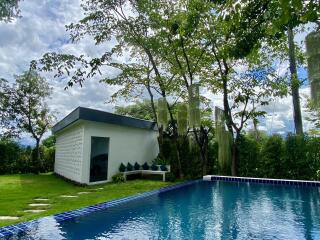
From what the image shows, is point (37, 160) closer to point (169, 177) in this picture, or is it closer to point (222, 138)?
point (169, 177)

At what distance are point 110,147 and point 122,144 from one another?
918 mm

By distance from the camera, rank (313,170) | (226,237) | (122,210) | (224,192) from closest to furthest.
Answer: (226,237)
(122,210)
(224,192)
(313,170)

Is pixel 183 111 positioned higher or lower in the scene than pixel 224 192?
higher

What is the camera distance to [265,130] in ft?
48.5

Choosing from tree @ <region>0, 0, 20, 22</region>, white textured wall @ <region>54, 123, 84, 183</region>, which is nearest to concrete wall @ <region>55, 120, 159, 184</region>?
white textured wall @ <region>54, 123, 84, 183</region>

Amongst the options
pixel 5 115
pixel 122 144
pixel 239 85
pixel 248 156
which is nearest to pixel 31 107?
pixel 5 115

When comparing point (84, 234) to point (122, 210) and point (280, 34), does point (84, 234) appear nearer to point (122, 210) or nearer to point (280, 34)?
point (122, 210)

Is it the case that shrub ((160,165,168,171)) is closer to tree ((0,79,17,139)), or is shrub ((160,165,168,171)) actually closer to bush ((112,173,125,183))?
bush ((112,173,125,183))

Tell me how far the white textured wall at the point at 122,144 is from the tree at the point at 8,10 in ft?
28.5

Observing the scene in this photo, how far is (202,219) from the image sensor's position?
20.5ft

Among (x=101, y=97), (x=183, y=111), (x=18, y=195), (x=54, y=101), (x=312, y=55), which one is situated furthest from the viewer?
(x=54, y=101)

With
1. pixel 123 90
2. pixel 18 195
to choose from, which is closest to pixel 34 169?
pixel 123 90

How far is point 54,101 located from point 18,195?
10537 mm

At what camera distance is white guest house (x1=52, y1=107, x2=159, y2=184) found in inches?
447
